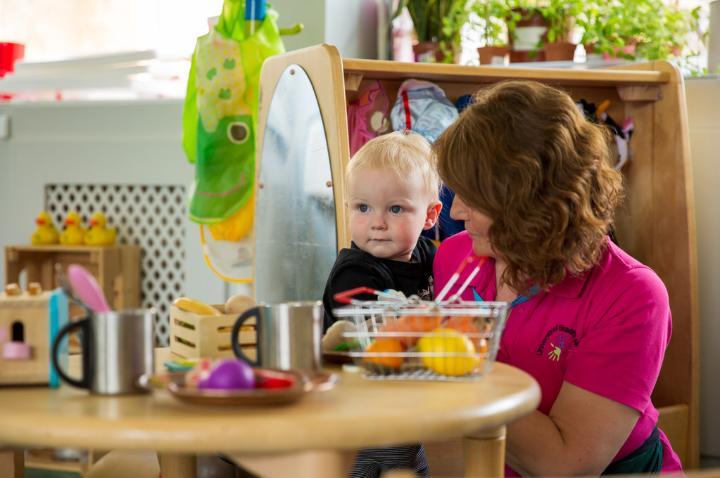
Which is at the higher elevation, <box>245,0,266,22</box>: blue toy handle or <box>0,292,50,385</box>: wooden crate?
<box>245,0,266,22</box>: blue toy handle

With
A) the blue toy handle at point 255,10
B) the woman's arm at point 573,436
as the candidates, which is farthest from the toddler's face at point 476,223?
the blue toy handle at point 255,10

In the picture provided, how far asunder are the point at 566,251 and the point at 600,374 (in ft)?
0.66

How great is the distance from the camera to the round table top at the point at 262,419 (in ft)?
3.35

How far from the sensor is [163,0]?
436 centimetres

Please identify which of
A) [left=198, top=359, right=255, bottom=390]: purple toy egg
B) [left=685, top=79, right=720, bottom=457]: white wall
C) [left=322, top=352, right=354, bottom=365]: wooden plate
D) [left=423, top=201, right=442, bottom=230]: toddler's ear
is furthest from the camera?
[left=685, top=79, right=720, bottom=457]: white wall

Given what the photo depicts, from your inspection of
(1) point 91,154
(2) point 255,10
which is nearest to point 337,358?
(2) point 255,10

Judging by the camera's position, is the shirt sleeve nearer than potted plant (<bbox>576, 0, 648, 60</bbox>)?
Yes

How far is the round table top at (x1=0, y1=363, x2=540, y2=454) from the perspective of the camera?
102 centimetres

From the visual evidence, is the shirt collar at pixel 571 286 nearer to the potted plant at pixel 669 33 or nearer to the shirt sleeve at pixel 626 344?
the shirt sleeve at pixel 626 344

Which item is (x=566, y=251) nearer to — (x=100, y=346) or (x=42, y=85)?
(x=100, y=346)

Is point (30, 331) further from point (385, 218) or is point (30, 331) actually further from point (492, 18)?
point (492, 18)

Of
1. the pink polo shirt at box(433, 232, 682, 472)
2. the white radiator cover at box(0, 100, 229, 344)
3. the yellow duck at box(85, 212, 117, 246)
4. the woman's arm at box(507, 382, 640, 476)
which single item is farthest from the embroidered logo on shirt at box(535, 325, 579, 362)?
the yellow duck at box(85, 212, 117, 246)

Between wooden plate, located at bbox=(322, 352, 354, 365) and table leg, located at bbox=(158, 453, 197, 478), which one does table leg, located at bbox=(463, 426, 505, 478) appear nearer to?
wooden plate, located at bbox=(322, 352, 354, 365)

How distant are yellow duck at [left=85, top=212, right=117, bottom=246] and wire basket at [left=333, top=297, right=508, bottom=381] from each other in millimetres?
3219
